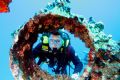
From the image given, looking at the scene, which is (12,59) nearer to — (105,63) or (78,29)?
(78,29)

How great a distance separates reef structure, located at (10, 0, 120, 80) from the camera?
7.39m

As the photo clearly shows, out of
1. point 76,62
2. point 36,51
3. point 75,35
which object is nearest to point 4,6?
point 75,35

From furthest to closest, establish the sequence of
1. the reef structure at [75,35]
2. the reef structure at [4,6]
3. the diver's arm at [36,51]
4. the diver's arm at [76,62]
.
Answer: the diver's arm at [76,62]
the diver's arm at [36,51]
the reef structure at [75,35]
the reef structure at [4,6]

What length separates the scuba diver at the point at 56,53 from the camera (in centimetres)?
930

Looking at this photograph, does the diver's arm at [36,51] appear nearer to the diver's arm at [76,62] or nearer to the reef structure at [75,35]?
the reef structure at [75,35]

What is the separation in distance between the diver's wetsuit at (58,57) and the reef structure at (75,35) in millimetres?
554

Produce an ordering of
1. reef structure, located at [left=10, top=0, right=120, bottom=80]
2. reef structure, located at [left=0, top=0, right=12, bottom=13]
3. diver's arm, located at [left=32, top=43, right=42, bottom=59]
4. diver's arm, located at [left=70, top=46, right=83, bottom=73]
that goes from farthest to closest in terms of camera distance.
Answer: diver's arm, located at [left=70, top=46, right=83, bottom=73] < diver's arm, located at [left=32, top=43, right=42, bottom=59] < reef structure, located at [left=10, top=0, right=120, bottom=80] < reef structure, located at [left=0, top=0, right=12, bottom=13]

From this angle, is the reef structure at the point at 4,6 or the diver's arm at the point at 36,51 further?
the diver's arm at the point at 36,51

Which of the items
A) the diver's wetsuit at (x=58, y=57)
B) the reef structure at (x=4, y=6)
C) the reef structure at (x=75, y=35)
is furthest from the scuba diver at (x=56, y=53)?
the reef structure at (x=4, y=6)

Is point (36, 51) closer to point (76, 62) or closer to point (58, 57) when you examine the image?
point (58, 57)

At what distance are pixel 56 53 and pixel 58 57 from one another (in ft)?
0.54

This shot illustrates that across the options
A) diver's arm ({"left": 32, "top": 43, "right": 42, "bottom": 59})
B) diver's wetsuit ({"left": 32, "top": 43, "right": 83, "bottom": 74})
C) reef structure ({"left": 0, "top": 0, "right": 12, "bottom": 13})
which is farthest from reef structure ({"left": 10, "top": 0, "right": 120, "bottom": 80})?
reef structure ({"left": 0, "top": 0, "right": 12, "bottom": 13})

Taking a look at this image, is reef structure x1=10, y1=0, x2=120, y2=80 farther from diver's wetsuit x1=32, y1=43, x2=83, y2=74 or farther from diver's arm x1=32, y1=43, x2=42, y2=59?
diver's wetsuit x1=32, y1=43, x2=83, y2=74

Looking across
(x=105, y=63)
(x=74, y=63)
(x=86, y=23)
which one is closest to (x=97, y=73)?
(x=105, y=63)
